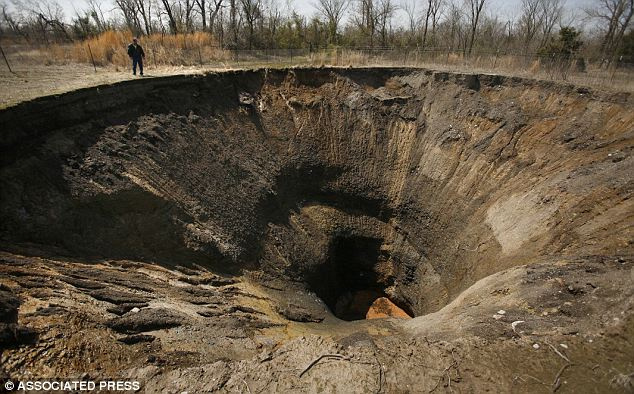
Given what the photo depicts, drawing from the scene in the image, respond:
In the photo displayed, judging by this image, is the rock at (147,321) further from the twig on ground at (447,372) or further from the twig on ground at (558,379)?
the twig on ground at (558,379)

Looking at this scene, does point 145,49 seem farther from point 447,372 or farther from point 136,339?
point 447,372

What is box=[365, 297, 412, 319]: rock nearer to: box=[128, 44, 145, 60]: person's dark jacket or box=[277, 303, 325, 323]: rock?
box=[277, 303, 325, 323]: rock

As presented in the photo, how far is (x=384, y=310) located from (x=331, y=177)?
20.9 ft

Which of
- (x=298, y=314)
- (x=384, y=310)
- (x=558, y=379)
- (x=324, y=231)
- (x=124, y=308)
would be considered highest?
(x=558, y=379)

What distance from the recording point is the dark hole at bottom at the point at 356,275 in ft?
50.1

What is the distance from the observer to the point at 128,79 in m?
12.0

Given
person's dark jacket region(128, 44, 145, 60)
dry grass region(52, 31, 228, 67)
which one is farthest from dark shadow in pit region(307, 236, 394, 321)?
dry grass region(52, 31, 228, 67)

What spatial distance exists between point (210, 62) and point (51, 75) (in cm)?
743

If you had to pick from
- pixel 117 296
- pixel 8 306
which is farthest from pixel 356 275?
pixel 8 306

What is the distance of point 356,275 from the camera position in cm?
1639

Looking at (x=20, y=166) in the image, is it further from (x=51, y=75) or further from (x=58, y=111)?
(x=51, y=75)

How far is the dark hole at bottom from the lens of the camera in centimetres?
1528

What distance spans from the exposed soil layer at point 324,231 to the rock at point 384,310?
0.31m

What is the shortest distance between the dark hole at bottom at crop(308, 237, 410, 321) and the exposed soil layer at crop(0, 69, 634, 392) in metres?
0.09
